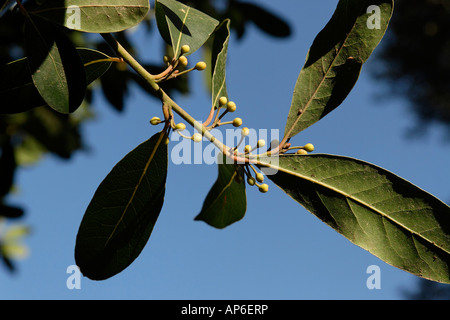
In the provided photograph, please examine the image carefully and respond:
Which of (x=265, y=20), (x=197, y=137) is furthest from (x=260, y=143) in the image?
(x=265, y=20)

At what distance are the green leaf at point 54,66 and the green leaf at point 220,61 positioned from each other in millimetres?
285

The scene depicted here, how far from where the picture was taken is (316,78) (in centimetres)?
102

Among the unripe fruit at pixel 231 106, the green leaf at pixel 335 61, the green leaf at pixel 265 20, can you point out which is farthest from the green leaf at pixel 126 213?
the green leaf at pixel 265 20

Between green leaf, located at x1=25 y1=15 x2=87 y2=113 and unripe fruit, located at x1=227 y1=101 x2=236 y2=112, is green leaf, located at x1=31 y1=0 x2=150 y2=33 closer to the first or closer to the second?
green leaf, located at x1=25 y1=15 x2=87 y2=113

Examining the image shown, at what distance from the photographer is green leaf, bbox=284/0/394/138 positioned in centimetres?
96

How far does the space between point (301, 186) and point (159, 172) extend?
1.09ft

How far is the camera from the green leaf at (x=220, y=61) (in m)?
1.00

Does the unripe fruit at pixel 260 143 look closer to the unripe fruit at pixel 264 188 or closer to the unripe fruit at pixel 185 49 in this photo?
the unripe fruit at pixel 264 188

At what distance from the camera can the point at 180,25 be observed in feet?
3.53

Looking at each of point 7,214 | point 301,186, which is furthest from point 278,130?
point 7,214

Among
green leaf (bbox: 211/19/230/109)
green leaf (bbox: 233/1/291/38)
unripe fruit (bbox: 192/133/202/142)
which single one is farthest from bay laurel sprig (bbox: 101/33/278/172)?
green leaf (bbox: 233/1/291/38)

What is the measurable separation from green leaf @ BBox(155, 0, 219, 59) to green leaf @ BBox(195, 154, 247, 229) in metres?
0.34

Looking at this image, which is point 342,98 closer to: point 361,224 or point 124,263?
point 361,224

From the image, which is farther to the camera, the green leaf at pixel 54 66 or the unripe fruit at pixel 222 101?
the unripe fruit at pixel 222 101
